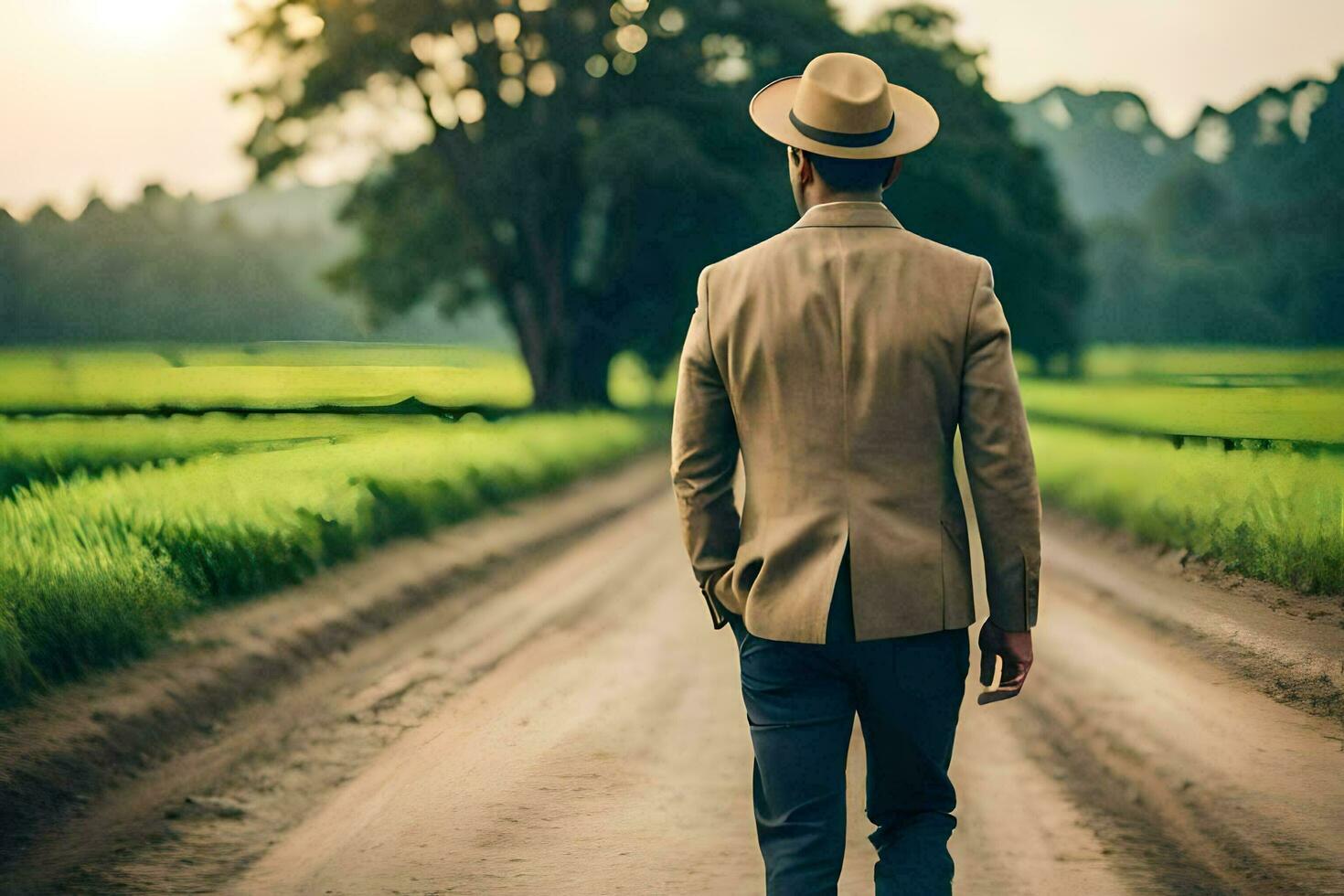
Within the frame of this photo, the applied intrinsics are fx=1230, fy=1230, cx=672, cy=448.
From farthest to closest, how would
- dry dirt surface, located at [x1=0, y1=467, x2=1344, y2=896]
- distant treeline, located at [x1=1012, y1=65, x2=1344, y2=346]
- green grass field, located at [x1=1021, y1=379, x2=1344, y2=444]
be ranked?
distant treeline, located at [x1=1012, y1=65, x2=1344, y2=346] → green grass field, located at [x1=1021, y1=379, x2=1344, y2=444] → dry dirt surface, located at [x1=0, y1=467, x2=1344, y2=896]

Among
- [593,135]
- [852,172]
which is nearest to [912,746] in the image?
[852,172]

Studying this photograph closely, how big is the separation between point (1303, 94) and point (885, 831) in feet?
14.4

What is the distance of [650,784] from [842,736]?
7.68 feet

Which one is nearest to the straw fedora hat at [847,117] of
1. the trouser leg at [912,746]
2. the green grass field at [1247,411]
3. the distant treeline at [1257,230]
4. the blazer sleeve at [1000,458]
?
the blazer sleeve at [1000,458]

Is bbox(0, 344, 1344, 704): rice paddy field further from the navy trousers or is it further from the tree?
the tree

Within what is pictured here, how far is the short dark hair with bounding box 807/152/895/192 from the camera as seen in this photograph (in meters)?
2.74

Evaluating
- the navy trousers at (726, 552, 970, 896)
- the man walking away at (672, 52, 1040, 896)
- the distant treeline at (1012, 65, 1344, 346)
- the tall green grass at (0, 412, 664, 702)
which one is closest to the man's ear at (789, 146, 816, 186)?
the man walking away at (672, 52, 1040, 896)

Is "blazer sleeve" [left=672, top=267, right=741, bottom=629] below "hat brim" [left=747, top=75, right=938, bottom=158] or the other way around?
below

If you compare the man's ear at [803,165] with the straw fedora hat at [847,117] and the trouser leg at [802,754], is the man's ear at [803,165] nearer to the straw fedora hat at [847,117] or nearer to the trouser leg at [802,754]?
the straw fedora hat at [847,117]

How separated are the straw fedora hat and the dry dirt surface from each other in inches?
90.2

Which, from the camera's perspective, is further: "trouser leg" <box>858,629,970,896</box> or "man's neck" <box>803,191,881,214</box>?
"man's neck" <box>803,191,881,214</box>

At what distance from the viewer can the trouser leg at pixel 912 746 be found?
263 centimetres

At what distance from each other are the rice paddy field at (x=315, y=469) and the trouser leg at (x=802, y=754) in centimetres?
285

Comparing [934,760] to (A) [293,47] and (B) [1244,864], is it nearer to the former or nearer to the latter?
(B) [1244,864]
